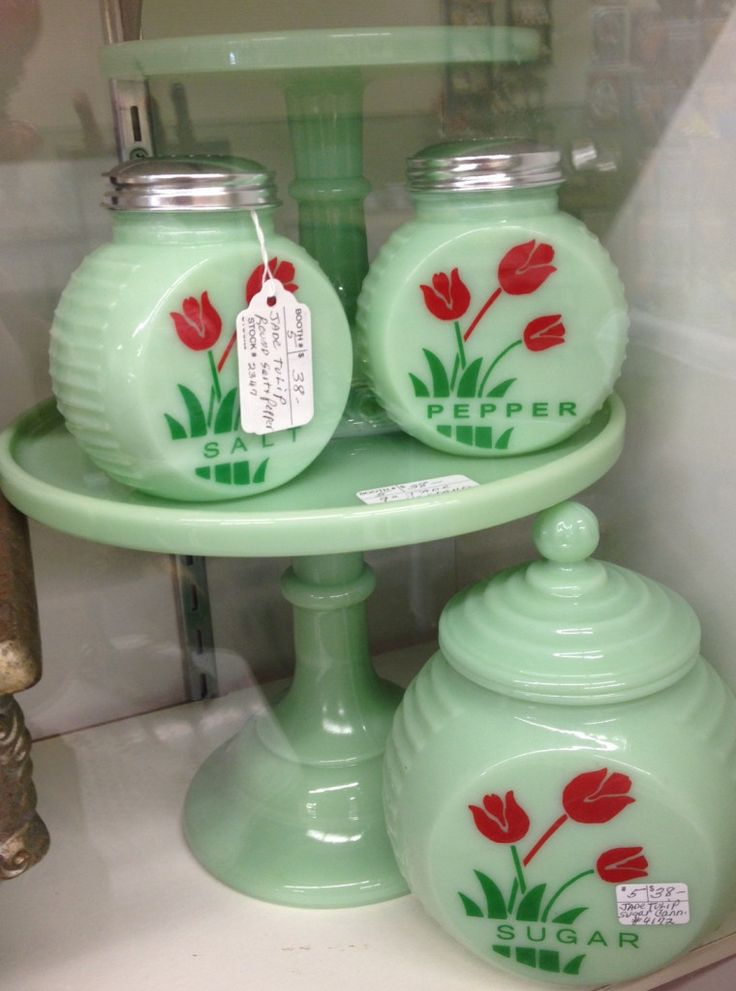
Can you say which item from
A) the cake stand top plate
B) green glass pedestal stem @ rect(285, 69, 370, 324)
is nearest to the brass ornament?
the cake stand top plate

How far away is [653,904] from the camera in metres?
0.57

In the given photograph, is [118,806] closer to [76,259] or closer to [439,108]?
[76,259]

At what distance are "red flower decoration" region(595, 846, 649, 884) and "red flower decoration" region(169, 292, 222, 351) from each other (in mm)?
342

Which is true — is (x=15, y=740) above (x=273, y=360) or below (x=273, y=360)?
below

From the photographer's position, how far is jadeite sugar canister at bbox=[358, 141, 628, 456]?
1.95ft

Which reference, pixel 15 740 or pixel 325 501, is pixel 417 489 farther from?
pixel 15 740

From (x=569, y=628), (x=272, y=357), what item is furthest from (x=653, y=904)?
(x=272, y=357)

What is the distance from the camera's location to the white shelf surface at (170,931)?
0.62 metres

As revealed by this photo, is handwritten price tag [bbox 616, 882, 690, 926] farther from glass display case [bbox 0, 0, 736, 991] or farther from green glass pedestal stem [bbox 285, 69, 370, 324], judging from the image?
green glass pedestal stem [bbox 285, 69, 370, 324]

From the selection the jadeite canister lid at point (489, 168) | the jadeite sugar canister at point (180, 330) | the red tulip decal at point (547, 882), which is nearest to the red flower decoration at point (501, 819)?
the red tulip decal at point (547, 882)

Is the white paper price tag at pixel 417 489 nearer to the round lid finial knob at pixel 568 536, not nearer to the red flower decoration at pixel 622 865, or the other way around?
the round lid finial knob at pixel 568 536

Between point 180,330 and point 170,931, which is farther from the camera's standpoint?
point 170,931

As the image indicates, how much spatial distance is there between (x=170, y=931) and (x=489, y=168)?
0.50 m

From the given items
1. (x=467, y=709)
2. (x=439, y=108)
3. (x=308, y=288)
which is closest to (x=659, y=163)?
(x=439, y=108)
